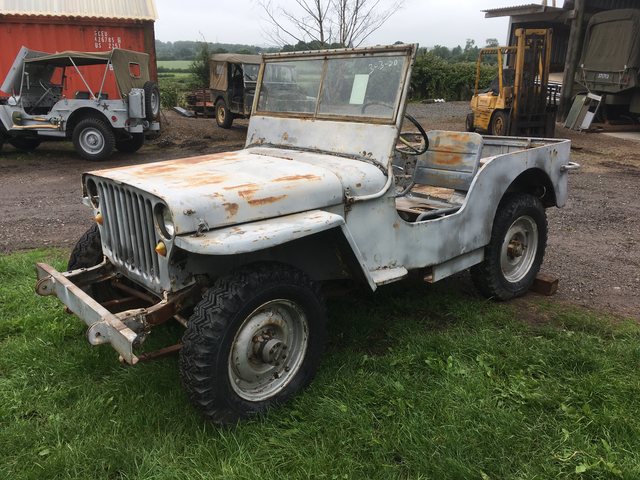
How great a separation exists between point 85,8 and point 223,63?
12.2 feet

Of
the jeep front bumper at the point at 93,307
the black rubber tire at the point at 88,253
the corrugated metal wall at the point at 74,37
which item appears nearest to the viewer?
the jeep front bumper at the point at 93,307

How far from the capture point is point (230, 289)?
8.61 ft

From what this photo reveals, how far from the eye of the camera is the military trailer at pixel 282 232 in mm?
2600

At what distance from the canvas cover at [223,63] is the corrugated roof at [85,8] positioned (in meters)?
2.43

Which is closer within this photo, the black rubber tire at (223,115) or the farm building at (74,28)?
the farm building at (74,28)

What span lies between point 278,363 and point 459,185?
2292 mm

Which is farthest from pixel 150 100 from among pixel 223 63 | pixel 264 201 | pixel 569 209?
pixel 264 201

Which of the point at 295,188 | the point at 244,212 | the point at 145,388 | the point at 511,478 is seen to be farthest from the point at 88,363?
the point at 511,478

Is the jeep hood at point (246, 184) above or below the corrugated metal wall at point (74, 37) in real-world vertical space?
below

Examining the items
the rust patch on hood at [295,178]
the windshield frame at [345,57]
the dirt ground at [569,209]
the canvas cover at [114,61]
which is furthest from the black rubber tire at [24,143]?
the rust patch on hood at [295,178]

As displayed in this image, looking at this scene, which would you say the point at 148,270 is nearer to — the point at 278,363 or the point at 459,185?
the point at 278,363

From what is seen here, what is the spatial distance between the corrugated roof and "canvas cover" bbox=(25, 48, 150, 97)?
235cm

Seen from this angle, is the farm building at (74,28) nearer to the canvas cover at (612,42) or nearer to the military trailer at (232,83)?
the military trailer at (232,83)

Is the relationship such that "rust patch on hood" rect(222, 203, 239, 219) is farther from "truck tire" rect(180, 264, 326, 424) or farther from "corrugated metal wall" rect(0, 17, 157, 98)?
"corrugated metal wall" rect(0, 17, 157, 98)
